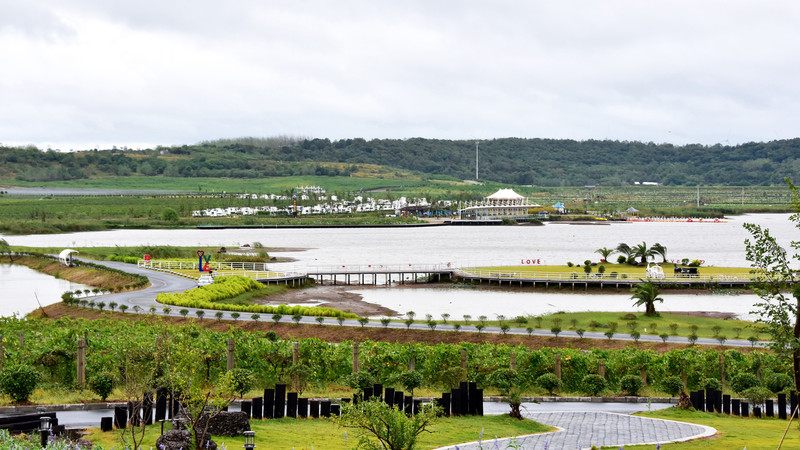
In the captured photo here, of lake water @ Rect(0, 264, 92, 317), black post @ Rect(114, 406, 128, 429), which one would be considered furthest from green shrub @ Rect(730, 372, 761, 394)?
lake water @ Rect(0, 264, 92, 317)

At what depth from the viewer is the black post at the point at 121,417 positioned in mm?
18800

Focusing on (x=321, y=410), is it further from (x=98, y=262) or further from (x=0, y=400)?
(x=98, y=262)

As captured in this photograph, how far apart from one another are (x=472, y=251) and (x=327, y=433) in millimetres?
114424

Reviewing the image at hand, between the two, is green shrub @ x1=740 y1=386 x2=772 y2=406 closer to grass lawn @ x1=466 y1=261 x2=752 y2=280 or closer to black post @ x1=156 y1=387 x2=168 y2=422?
black post @ x1=156 y1=387 x2=168 y2=422

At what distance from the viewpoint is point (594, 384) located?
90.3 feet

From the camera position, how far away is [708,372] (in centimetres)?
2958

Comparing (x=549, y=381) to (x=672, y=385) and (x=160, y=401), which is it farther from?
(x=160, y=401)

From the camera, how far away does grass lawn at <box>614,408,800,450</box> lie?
1839cm

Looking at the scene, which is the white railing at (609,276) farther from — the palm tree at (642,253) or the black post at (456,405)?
the black post at (456,405)

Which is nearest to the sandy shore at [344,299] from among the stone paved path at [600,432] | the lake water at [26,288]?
the lake water at [26,288]

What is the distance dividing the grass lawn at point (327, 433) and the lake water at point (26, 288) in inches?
1560

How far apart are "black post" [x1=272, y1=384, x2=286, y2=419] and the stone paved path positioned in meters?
5.19

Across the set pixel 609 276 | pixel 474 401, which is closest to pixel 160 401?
pixel 474 401

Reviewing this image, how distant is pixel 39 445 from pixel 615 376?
18778 mm
